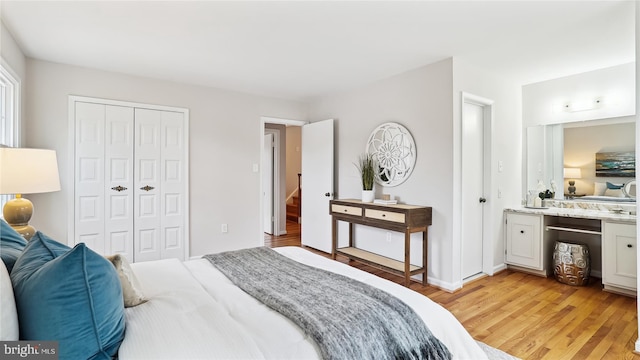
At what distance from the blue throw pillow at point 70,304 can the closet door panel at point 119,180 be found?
2913mm

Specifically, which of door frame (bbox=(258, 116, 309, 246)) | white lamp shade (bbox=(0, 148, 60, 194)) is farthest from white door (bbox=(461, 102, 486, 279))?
white lamp shade (bbox=(0, 148, 60, 194))

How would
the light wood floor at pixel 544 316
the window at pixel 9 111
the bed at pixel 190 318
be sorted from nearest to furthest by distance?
the bed at pixel 190 318 → the light wood floor at pixel 544 316 → the window at pixel 9 111

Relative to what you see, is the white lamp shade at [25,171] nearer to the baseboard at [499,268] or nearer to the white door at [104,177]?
the white door at [104,177]

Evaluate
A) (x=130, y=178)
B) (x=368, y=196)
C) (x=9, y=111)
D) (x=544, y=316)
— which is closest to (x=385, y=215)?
(x=368, y=196)

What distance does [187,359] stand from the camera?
Result: 3.38 feet

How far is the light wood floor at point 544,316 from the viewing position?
215 cm

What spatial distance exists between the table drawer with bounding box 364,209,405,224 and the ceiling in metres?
1.57

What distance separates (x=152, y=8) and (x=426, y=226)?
3037mm

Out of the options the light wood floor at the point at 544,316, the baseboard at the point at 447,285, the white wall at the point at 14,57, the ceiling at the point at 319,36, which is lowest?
the light wood floor at the point at 544,316

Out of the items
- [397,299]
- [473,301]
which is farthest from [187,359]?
[473,301]

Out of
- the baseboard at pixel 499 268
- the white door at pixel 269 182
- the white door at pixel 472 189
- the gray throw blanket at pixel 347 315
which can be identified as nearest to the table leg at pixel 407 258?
the white door at pixel 472 189

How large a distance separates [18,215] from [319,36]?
2632mm

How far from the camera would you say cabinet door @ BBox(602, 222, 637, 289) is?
2.96 meters

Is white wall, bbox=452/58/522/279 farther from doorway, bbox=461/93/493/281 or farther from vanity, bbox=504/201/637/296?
vanity, bbox=504/201/637/296
